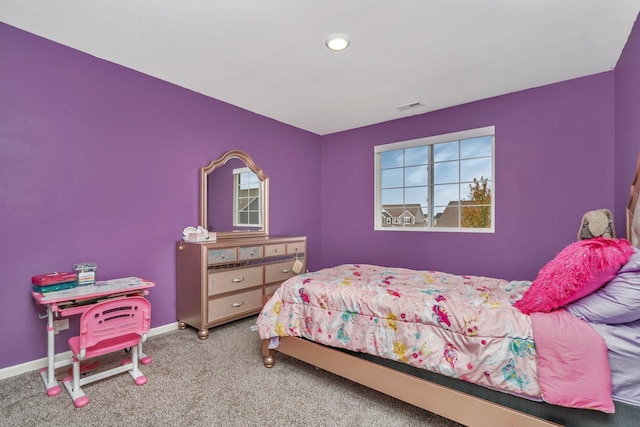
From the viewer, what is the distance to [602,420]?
53.7 inches

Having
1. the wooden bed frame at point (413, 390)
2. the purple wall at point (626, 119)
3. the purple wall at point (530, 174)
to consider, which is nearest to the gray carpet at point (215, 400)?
the wooden bed frame at point (413, 390)

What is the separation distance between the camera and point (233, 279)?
3221 millimetres

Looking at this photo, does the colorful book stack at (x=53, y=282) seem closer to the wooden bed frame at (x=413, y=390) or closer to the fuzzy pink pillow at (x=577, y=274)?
the wooden bed frame at (x=413, y=390)

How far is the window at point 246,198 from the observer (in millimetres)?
3770

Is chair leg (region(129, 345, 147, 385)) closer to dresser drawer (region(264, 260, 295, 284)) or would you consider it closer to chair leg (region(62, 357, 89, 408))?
chair leg (region(62, 357, 89, 408))

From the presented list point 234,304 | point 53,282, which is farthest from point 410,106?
point 53,282

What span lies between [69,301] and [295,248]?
228 cm

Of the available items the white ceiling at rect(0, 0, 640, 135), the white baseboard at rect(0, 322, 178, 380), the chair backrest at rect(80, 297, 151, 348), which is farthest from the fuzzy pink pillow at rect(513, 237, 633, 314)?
the white baseboard at rect(0, 322, 178, 380)

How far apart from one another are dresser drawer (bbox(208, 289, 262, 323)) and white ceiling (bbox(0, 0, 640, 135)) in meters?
2.22

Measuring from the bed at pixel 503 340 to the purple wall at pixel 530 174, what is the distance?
85 cm

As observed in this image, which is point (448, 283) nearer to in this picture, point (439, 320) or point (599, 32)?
point (439, 320)

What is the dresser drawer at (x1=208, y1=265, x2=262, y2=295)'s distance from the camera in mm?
3056

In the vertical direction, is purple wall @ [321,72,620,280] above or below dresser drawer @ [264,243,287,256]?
above

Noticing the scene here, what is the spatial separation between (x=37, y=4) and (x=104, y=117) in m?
0.88
